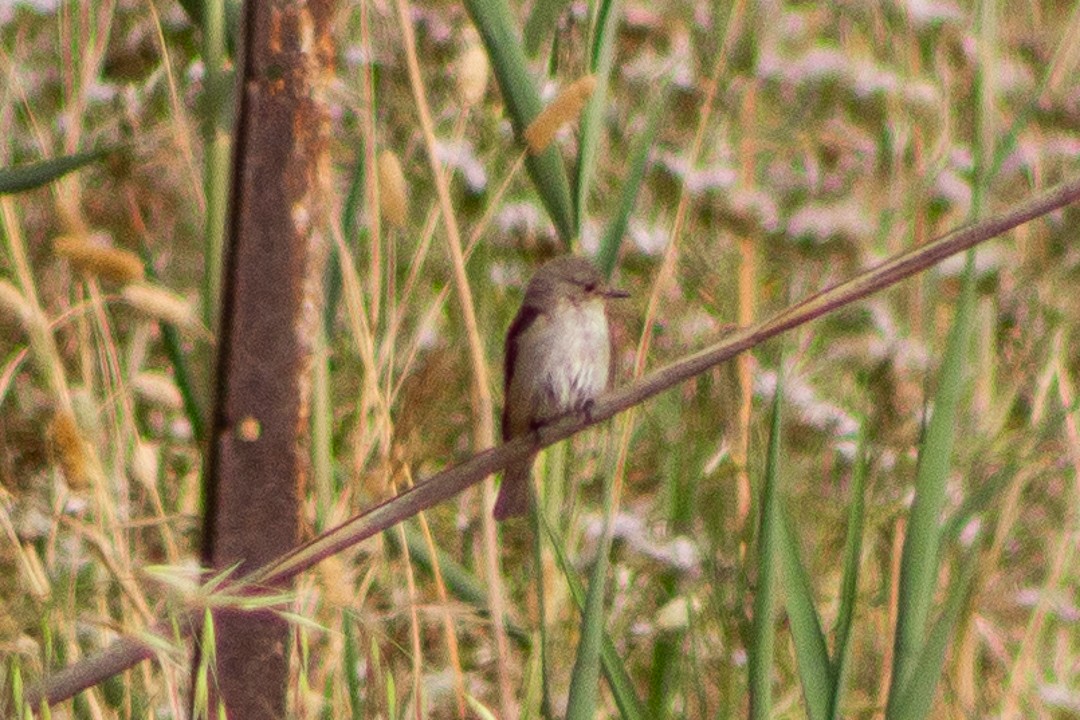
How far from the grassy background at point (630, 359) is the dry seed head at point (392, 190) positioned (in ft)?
0.20

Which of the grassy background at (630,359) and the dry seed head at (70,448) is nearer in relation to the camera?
the dry seed head at (70,448)

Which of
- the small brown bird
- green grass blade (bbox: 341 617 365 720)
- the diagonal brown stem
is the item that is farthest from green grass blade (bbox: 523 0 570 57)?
the small brown bird

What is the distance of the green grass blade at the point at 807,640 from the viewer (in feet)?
4.92

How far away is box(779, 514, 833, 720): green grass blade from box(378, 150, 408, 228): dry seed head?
545 mm

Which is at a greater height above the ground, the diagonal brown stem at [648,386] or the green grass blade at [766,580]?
the diagonal brown stem at [648,386]

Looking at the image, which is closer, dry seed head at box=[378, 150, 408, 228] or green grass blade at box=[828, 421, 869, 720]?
green grass blade at box=[828, 421, 869, 720]

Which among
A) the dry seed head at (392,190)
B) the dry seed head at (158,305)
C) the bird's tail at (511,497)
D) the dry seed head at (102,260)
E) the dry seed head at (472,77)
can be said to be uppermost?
the dry seed head at (472,77)

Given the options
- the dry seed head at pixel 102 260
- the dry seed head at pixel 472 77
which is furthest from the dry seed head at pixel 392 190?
the dry seed head at pixel 102 260

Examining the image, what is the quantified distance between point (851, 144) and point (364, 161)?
51.5 inches

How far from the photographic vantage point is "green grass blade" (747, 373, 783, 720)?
1489 millimetres

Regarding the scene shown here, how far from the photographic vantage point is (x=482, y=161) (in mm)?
2791

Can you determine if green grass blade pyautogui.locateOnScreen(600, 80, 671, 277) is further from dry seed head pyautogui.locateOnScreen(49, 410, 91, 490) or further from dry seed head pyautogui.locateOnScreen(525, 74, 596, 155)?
dry seed head pyautogui.locateOnScreen(49, 410, 91, 490)

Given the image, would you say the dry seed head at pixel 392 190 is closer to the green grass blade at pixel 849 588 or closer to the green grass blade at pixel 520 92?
the green grass blade at pixel 520 92

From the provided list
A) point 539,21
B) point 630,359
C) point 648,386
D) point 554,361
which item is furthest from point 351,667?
point 630,359
